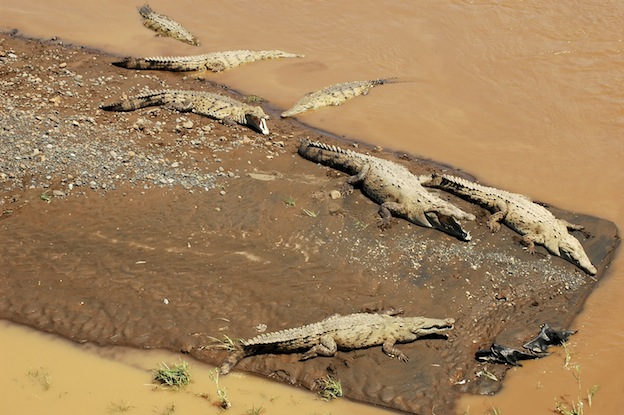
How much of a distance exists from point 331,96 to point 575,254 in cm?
565

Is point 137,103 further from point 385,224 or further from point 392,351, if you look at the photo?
Result: point 392,351

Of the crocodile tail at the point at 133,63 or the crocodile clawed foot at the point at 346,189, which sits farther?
the crocodile tail at the point at 133,63

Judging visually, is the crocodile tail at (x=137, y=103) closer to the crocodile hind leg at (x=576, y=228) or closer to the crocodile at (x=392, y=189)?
the crocodile at (x=392, y=189)

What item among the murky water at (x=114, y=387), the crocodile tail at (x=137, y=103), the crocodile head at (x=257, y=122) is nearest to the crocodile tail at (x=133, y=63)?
the crocodile tail at (x=137, y=103)

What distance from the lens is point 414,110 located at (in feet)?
38.5

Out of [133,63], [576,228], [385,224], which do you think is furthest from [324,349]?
[133,63]

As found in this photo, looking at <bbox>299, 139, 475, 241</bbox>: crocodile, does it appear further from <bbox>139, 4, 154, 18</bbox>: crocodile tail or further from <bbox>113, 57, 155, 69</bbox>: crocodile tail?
<bbox>139, 4, 154, 18</bbox>: crocodile tail

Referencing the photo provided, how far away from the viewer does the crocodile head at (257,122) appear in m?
10.8

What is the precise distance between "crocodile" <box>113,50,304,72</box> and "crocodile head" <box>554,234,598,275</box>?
24.6 ft

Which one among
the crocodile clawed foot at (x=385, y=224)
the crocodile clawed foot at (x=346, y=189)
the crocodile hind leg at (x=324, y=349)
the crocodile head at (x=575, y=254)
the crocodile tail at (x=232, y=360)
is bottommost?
the crocodile tail at (x=232, y=360)

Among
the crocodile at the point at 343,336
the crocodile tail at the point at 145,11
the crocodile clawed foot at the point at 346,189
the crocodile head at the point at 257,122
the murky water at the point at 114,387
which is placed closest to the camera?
the murky water at the point at 114,387

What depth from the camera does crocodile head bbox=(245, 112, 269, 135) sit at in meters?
10.8

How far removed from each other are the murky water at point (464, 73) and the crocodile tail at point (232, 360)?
3682 millimetres

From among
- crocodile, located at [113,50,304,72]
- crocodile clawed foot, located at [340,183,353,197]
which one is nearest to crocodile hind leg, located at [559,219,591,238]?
crocodile clawed foot, located at [340,183,353,197]
